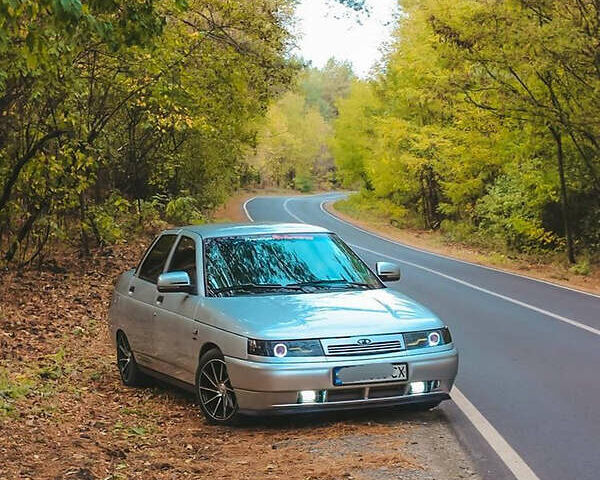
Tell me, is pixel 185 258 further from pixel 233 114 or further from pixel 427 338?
pixel 233 114

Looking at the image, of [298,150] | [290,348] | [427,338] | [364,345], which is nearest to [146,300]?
[290,348]

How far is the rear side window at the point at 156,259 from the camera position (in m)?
8.85

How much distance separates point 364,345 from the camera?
6684 millimetres

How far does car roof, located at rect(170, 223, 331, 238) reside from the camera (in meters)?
8.35

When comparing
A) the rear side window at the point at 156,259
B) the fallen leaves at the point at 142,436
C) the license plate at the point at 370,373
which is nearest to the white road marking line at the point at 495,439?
the fallen leaves at the point at 142,436

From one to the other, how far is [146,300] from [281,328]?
8.01 ft

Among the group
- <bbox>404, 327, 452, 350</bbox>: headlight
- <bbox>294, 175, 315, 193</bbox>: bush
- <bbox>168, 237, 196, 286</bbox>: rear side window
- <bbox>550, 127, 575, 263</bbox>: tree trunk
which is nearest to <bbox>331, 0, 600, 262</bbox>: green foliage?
<bbox>550, 127, 575, 263</bbox>: tree trunk

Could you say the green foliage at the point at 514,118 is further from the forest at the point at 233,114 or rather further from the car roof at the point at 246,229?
the car roof at the point at 246,229

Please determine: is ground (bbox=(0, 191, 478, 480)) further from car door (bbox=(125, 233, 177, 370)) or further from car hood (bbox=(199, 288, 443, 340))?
car hood (bbox=(199, 288, 443, 340))

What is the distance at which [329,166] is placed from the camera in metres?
126

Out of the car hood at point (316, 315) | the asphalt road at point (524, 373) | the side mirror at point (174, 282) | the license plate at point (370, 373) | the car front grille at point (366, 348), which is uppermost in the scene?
the side mirror at point (174, 282)

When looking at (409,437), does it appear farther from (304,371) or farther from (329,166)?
(329,166)

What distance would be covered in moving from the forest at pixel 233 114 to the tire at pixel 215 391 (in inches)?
109

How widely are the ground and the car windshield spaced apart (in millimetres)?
1200
